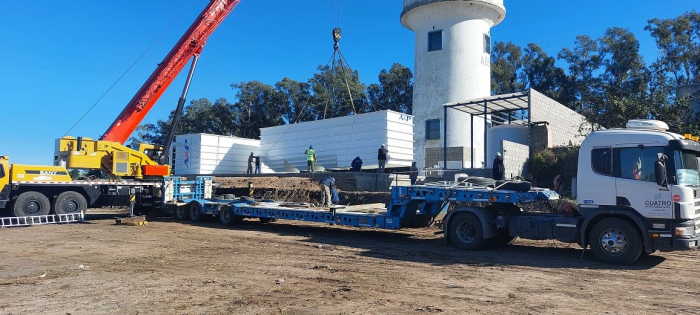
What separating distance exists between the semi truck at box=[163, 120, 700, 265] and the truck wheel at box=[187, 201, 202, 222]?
7327mm

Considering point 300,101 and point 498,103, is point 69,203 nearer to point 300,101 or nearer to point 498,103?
point 498,103

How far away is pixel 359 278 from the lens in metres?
7.84

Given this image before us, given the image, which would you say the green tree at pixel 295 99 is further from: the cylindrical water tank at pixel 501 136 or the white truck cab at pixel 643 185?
the white truck cab at pixel 643 185

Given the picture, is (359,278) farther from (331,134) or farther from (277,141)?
(277,141)

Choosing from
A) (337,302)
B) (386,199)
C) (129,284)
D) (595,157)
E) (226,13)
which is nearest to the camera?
(337,302)

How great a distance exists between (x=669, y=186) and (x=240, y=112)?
Answer: 4278 centimetres

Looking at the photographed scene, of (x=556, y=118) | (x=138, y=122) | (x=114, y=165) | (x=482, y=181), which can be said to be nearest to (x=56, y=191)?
(x=114, y=165)

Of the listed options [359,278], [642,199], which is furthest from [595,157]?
[359,278]

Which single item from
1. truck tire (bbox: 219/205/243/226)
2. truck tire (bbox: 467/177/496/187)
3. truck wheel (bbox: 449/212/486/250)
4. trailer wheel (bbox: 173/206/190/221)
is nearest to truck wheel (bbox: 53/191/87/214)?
trailer wheel (bbox: 173/206/190/221)

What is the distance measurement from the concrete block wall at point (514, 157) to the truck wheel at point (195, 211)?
10.4 meters

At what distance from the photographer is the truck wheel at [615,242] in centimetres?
884

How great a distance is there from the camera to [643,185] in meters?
8.80

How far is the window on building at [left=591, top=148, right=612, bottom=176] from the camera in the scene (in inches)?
364

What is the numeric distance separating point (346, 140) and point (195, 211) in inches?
350
